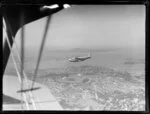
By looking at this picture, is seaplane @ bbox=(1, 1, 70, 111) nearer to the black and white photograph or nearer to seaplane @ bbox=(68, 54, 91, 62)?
the black and white photograph

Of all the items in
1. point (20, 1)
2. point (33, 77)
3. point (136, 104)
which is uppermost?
point (20, 1)

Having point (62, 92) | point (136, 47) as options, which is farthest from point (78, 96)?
point (136, 47)

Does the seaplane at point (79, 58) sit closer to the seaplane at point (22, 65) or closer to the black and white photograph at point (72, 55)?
the black and white photograph at point (72, 55)

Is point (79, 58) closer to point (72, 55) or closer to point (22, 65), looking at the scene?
point (72, 55)

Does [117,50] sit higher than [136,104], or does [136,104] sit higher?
[117,50]

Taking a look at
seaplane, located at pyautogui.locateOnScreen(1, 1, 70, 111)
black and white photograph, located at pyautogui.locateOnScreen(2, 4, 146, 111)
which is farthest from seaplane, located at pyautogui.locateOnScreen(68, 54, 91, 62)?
seaplane, located at pyautogui.locateOnScreen(1, 1, 70, 111)

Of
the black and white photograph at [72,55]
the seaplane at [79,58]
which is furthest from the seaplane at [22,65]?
the seaplane at [79,58]

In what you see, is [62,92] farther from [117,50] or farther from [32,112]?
[117,50]

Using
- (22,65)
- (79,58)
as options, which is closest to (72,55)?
(79,58)
